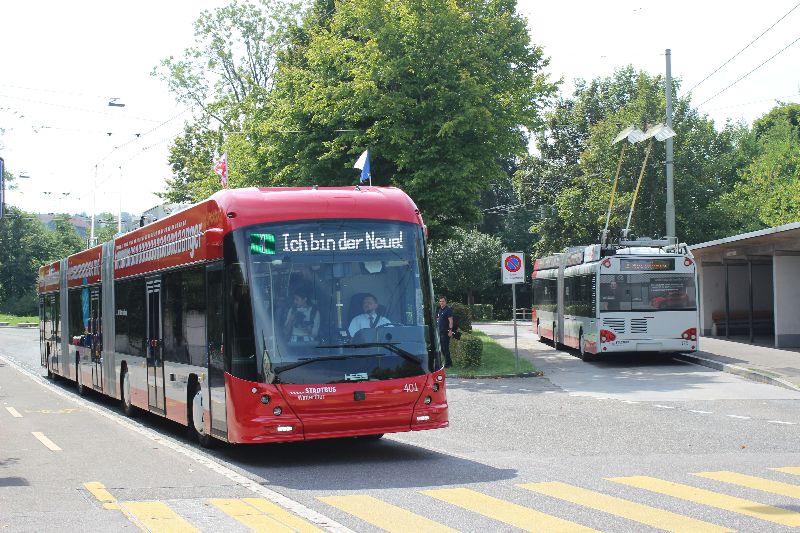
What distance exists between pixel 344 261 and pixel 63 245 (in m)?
121

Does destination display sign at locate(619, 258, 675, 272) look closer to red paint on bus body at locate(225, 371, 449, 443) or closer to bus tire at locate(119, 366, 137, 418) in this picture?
bus tire at locate(119, 366, 137, 418)

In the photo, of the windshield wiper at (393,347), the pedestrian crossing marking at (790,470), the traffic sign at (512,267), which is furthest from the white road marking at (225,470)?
the traffic sign at (512,267)

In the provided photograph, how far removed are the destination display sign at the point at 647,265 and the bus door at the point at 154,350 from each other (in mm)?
16181

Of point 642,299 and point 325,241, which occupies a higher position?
point 325,241

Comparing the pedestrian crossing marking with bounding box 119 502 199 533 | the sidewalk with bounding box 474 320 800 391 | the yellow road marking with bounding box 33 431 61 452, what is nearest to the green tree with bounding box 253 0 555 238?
the sidewalk with bounding box 474 320 800 391

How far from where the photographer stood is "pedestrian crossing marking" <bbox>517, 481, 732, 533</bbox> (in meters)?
8.55

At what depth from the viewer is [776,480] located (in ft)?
35.9

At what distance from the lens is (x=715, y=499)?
977cm

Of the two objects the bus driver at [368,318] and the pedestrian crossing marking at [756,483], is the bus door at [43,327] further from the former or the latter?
the pedestrian crossing marking at [756,483]

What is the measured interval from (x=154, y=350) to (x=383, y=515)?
848 cm

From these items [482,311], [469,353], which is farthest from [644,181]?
[469,353]

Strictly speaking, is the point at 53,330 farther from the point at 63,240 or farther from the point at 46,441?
the point at 63,240

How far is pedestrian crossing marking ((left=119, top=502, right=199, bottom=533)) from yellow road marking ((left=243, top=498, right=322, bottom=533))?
2.29 feet

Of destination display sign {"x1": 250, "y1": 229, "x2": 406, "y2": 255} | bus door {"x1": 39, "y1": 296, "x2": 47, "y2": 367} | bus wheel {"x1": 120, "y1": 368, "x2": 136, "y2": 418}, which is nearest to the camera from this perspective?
destination display sign {"x1": 250, "y1": 229, "x2": 406, "y2": 255}
